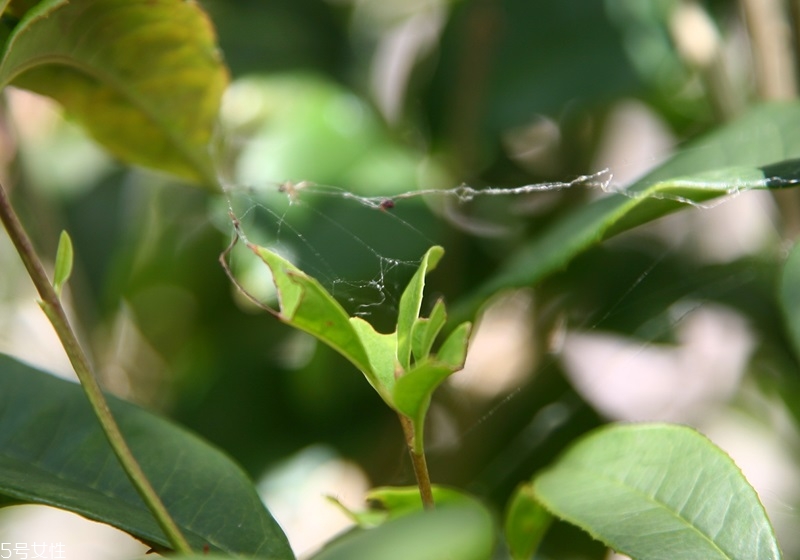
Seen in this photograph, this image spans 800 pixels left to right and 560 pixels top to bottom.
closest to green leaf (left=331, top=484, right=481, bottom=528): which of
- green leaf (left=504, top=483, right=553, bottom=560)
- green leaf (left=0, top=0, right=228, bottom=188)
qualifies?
green leaf (left=504, top=483, right=553, bottom=560)

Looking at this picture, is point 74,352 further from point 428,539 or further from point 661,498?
point 661,498

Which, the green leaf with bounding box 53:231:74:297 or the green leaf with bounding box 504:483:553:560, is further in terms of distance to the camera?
the green leaf with bounding box 504:483:553:560

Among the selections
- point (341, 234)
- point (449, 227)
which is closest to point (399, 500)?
point (341, 234)

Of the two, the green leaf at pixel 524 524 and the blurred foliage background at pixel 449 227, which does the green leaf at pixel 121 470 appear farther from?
the blurred foliage background at pixel 449 227

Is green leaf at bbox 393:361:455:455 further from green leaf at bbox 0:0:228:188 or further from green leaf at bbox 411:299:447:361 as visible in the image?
green leaf at bbox 0:0:228:188

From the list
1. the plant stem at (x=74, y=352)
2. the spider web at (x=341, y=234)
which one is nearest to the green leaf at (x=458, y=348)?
the plant stem at (x=74, y=352)
